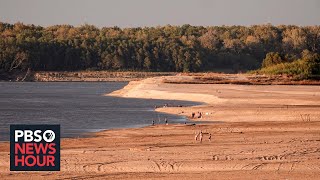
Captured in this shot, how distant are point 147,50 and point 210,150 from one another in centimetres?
14726

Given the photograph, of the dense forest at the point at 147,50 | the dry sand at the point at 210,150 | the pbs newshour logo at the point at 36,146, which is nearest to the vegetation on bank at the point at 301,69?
the dry sand at the point at 210,150

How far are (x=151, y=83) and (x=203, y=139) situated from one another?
4623 cm

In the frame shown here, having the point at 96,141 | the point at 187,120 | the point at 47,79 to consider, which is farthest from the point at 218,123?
the point at 47,79

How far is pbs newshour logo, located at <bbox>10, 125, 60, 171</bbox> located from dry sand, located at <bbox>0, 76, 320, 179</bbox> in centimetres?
77

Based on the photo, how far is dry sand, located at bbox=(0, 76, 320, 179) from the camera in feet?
70.0

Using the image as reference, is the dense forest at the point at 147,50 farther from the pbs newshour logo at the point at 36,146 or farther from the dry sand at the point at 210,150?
the pbs newshour logo at the point at 36,146

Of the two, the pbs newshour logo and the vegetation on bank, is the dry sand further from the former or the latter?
the vegetation on bank

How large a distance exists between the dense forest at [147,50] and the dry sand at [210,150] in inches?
4584

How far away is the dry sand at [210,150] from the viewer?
21344mm

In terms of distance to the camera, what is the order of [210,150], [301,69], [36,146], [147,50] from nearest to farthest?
[36,146], [210,150], [301,69], [147,50]

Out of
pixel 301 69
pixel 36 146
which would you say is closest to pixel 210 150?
pixel 36 146

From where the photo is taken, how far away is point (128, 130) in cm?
3453

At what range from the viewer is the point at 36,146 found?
18531mm

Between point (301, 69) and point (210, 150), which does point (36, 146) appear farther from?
point (301, 69)
